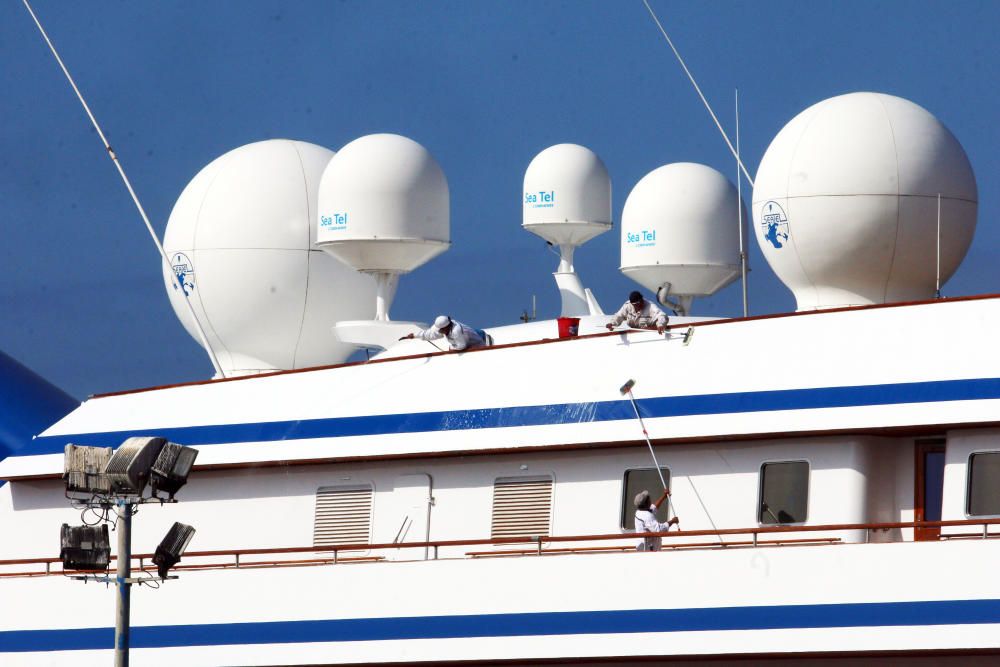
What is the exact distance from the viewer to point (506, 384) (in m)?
20.3

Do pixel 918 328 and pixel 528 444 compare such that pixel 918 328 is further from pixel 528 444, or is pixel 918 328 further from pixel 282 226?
pixel 282 226

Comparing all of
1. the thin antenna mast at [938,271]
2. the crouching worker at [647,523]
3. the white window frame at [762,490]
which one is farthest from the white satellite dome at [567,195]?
the white window frame at [762,490]

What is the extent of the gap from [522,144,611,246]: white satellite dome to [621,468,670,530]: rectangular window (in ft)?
33.7

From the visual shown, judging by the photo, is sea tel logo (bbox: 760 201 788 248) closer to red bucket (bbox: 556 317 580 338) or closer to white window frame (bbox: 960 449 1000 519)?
red bucket (bbox: 556 317 580 338)

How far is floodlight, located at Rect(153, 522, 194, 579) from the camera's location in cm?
Answer: 1764

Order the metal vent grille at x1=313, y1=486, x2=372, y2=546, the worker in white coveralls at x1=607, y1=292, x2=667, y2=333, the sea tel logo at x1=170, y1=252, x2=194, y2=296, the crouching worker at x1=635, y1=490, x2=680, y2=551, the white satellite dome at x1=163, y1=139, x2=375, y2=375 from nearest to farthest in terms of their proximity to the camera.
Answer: the crouching worker at x1=635, y1=490, x2=680, y2=551 → the worker in white coveralls at x1=607, y1=292, x2=667, y2=333 → the metal vent grille at x1=313, y1=486, x2=372, y2=546 → the white satellite dome at x1=163, y1=139, x2=375, y2=375 → the sea tel logo at x1=170, y1=252, x2=194, y2=296

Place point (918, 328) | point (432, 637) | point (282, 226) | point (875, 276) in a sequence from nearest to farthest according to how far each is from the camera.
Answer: point (918, 328), point (432, 637), point (875, 276), point (282, 226)

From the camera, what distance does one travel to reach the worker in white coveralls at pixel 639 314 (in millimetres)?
19844

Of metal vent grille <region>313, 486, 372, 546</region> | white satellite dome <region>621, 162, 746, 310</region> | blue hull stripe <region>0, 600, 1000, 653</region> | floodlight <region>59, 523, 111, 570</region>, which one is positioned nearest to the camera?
blue hull stripe <region>0, 600, 1000, 653</region>

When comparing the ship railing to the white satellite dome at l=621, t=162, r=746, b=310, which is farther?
the white satellite dome at l=621, t=162, r=746, b=310

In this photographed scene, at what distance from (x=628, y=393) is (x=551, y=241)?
10.5 m

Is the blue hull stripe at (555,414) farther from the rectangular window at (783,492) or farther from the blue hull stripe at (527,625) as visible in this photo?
the blue hull stripe at (527,625)

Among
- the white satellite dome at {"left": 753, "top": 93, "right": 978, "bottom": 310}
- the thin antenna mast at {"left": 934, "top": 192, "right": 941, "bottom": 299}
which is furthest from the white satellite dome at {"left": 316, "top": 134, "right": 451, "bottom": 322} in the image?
the thin antenna mast at {"left": 934, "top": 192, "right": 941, "bottom": 299}

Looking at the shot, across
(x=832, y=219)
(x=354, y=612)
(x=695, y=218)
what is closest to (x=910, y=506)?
(x=832, y=219)
